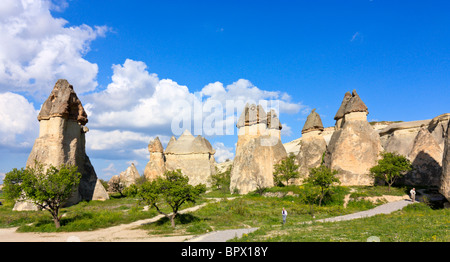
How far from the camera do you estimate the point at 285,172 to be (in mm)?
35875

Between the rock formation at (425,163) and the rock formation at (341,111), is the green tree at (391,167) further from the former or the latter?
the rock formation at (341,111)

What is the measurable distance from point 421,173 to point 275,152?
17189 mm

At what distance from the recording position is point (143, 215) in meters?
23.3

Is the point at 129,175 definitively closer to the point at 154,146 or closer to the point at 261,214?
the point at 154,146

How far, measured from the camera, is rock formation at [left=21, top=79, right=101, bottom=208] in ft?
102

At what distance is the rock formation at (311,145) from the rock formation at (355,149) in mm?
4137

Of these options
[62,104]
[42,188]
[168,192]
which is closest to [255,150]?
[168,192]

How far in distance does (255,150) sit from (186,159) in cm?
2607

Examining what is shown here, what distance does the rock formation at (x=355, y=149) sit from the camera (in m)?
31.4

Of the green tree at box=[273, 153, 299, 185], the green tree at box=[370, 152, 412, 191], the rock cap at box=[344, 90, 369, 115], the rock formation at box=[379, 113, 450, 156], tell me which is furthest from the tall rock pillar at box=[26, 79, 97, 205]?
the rock formation at box=[379, 113, 450, 156]

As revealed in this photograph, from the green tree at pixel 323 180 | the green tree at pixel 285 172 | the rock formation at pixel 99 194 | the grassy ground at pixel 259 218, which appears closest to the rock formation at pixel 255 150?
the green tree at pixel 285 172

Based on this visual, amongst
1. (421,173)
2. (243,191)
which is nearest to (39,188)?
(243,191)

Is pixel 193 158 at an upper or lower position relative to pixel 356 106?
lower
